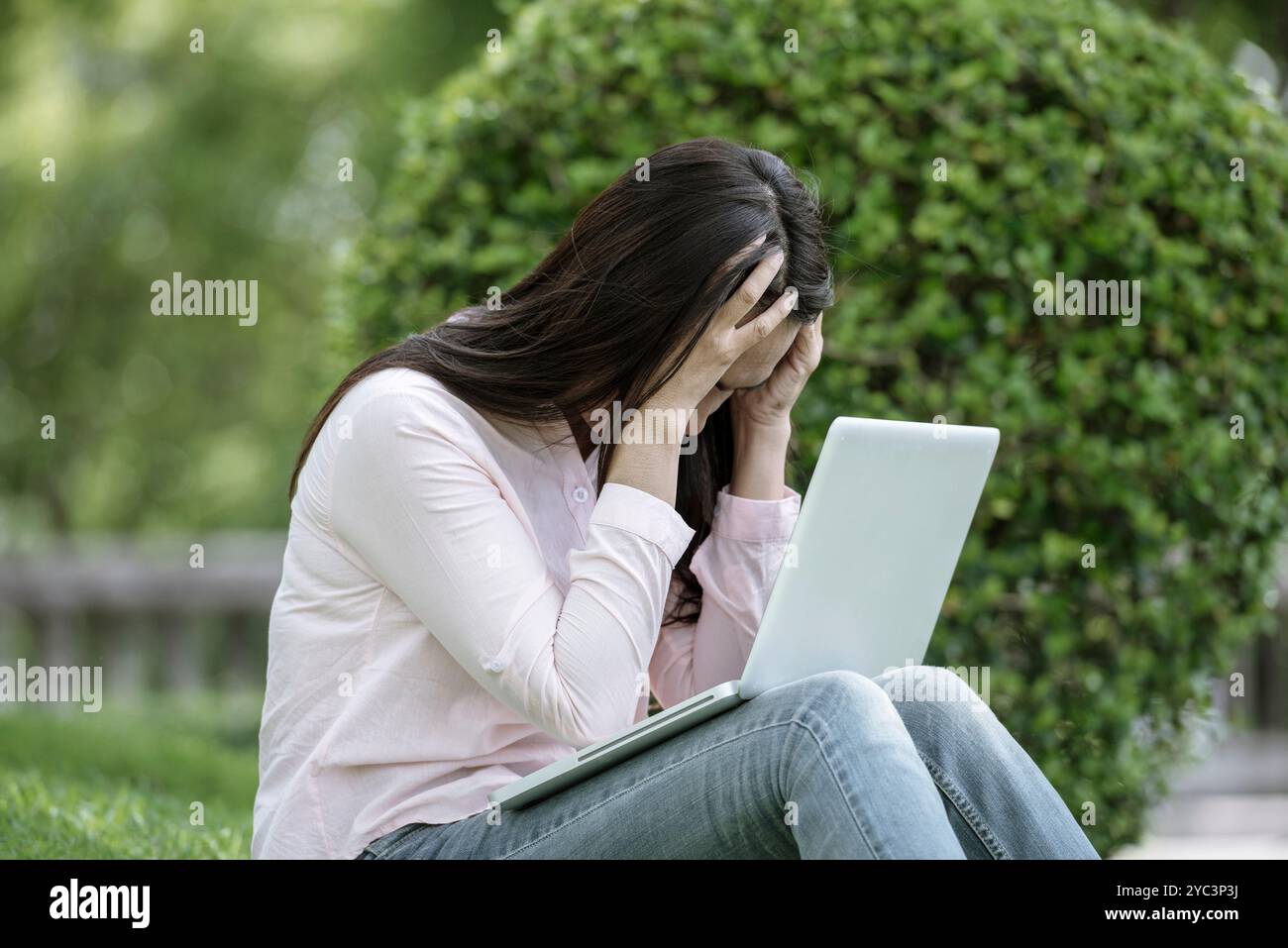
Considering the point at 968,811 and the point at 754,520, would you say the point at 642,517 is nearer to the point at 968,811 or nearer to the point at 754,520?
the point at 754,520

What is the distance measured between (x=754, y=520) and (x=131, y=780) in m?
2.40

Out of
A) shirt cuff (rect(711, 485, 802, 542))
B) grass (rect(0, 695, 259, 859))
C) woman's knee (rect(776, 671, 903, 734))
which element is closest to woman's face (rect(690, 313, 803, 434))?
shirt cuff (rect(711, 485, 802, 542))

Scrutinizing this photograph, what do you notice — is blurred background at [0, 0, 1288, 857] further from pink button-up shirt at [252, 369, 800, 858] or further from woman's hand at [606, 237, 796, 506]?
woman's hand at [606, 237, 796, 506]

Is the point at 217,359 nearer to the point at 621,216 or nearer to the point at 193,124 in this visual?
the point at 193,124

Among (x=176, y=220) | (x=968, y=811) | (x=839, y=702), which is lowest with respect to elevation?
(x=968, y=811)

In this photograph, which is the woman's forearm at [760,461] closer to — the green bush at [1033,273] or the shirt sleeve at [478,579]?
the shirt sleeve at [478,579]

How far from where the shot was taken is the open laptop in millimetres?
1978

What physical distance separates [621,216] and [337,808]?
39.4 inches

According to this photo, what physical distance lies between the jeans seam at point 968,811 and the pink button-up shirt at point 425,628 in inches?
18.4

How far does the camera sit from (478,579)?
2.00 metres

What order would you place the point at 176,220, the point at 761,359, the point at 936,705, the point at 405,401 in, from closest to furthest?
the point at 405,401
the point at 936,705
the point at 761,359
the point at 176,220

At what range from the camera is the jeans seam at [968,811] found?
2.06 metres

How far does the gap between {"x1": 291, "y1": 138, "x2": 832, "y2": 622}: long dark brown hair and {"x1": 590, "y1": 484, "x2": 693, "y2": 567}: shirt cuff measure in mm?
156

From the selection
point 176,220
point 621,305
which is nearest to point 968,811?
point 621,305
